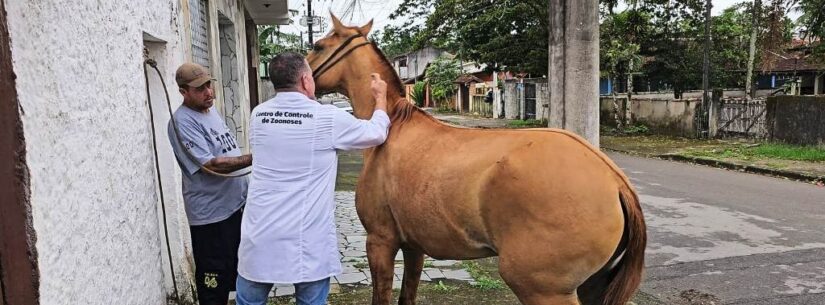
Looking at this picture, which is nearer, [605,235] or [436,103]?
[605,235]

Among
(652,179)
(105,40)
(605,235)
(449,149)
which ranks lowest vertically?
(652,179)

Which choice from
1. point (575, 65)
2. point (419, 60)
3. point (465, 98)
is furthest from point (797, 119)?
point (419, 60)

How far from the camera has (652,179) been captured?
10672 millimetres

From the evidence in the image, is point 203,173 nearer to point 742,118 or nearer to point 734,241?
point 734,241

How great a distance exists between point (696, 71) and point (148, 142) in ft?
72.4

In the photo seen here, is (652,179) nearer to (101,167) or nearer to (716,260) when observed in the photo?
(716,260)

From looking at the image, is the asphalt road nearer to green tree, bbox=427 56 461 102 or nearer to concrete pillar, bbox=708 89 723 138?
concrete pillar, bbox=708 89 723 138

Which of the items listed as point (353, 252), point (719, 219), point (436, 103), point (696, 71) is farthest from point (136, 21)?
point (436, 103)

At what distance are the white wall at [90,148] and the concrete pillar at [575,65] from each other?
213 cm

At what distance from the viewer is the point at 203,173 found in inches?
130

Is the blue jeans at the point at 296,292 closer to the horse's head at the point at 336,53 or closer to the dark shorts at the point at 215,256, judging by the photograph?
the dark shorts at the point at 215,256

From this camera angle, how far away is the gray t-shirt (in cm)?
324

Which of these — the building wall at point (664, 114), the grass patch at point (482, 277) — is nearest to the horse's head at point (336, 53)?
the grass patch at point (482, 277)

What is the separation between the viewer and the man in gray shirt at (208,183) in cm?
323
